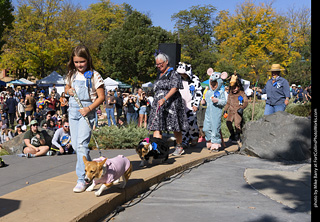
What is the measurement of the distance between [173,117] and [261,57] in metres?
34.5

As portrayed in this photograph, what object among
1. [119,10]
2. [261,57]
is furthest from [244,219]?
[119,10]

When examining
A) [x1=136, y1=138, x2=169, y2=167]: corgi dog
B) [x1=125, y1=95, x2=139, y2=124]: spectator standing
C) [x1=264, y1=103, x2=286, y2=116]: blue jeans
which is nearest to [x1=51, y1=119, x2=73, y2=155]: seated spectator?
[x1=136, y1=138, x2=169, y2=167]: corgi dog

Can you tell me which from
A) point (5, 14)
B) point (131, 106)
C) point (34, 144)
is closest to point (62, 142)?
point (34, 144)

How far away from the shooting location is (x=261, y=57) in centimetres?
3875

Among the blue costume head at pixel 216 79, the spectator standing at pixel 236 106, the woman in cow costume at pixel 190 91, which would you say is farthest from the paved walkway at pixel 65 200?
the spectator standing at pixel 236 106

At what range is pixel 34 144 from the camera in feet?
30.6

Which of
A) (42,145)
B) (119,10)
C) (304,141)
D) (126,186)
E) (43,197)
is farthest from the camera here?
(119,10)

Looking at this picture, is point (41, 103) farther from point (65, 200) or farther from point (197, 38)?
point (197, 38)

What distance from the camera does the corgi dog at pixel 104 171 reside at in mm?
3851

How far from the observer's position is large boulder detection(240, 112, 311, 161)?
7.55m

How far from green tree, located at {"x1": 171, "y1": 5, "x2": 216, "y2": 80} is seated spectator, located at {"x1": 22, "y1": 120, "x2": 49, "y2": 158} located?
38607 mm

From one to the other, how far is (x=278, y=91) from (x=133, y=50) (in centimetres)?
3477

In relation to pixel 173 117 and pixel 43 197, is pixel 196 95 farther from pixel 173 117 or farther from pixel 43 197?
pixel 43 197

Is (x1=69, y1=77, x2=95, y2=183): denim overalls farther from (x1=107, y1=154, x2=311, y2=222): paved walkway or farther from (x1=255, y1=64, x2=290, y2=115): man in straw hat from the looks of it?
(x1=255, y1=64, x2=290, y2=115): man in straw hat
